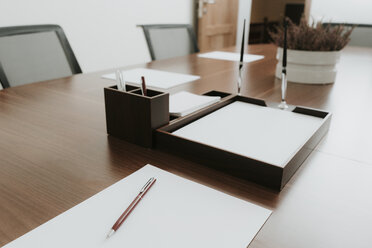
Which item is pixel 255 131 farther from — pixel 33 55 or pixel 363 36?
pixel 363 36

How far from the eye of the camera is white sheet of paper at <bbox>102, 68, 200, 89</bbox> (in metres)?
1.00

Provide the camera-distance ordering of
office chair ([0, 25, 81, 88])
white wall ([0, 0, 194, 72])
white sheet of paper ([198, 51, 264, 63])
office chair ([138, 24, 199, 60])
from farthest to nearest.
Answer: white wall ([0, 0, 194, 72])
office chair ([138, 24, 199, 60])
white sheet of paper ([198, 51, 264, 63])
office chair ([0, 25, 81, 88])

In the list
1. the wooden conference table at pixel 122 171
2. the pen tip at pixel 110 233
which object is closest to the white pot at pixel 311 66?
the wooden conference table at pixel 122 171

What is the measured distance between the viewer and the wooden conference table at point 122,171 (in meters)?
0.38

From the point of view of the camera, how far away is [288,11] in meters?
6.03

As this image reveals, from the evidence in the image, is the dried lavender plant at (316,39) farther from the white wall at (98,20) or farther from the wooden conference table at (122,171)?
the white wall at (98,20)

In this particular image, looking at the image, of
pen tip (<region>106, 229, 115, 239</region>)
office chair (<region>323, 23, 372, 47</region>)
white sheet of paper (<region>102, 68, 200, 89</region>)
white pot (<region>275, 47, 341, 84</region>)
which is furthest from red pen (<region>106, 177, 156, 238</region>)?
office chair (<region>323, 23, 372, 47</region>)

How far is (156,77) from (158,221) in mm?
778

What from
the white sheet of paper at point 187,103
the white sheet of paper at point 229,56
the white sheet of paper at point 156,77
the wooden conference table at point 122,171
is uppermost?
the white sheet of paper at point 187,103

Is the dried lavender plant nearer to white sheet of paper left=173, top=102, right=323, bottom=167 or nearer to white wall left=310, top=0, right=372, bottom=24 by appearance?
white sheet of paper left=173, top=102, right=323, bottom=167

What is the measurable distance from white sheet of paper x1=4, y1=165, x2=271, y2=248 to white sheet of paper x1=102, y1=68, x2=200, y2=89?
0.58m

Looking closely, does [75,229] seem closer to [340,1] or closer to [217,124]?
[217,124]

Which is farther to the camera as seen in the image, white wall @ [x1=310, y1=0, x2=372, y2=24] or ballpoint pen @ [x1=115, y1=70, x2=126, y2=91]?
white wall @ [x1=310, y1=0, x2=372, y2=24]

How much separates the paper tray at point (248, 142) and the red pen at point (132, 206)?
3.9 inches
